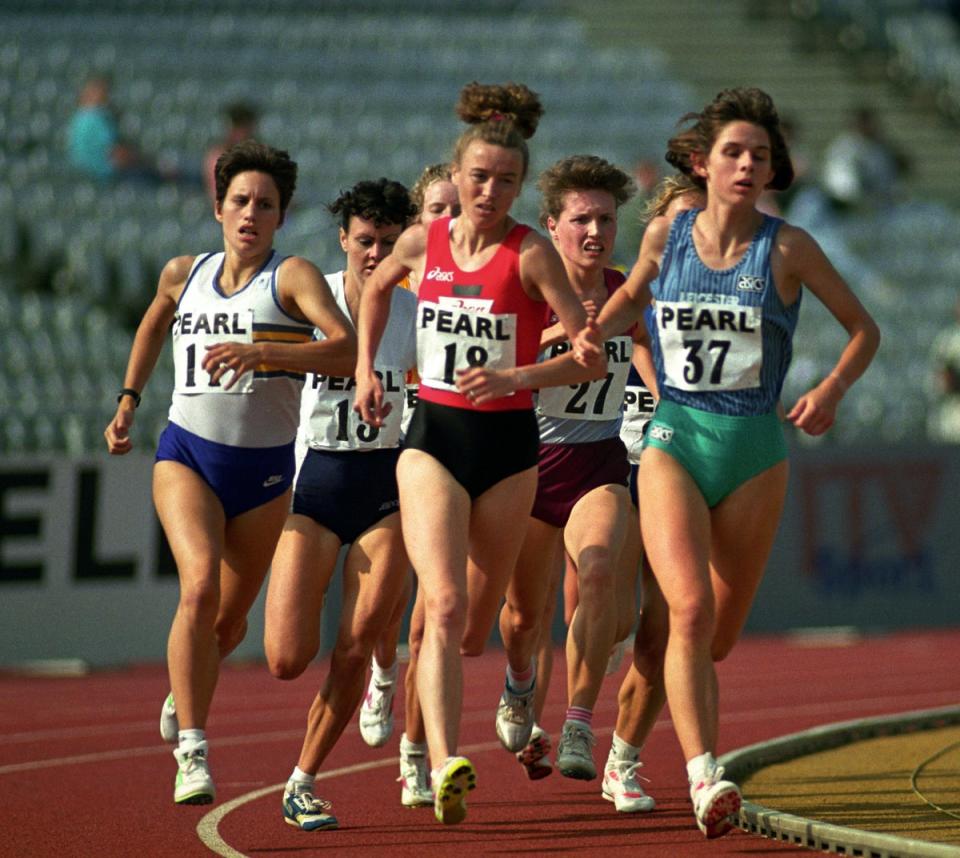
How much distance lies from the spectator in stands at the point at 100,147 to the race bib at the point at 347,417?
1078 centimetres

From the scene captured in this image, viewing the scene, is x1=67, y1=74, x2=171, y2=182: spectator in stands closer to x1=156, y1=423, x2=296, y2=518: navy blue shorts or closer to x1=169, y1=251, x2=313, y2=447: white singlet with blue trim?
x1=169, y1=251, x2=313, y2=447: white singlet with blue trim

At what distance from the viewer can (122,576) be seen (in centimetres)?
1327

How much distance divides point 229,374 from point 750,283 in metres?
2.08

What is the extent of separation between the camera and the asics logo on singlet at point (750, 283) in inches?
249

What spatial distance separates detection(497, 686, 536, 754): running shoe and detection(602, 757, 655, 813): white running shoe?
1.32 ft

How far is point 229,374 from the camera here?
7176mm

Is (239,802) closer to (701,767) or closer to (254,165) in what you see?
(701,767)

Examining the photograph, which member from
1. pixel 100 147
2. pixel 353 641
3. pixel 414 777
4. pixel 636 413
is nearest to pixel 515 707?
pixel 414 777

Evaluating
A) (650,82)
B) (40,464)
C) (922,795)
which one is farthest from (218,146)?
(922,795)

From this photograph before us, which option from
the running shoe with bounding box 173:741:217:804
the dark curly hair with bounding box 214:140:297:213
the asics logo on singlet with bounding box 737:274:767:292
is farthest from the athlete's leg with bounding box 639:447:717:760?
the dark curly hair with bounding box 214:140:297:213

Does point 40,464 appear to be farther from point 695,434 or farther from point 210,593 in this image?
point 695,434

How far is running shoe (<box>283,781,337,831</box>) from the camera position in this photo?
6.79 meters

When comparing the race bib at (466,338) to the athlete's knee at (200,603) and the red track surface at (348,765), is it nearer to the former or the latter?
the athlete's knee at (200,603)

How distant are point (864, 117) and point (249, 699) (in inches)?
496
